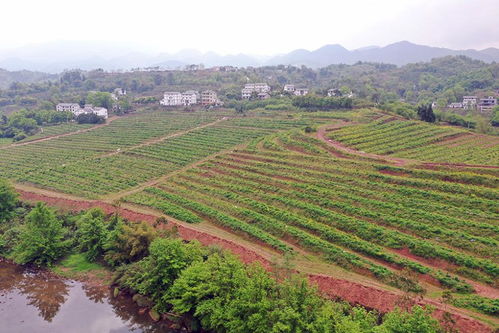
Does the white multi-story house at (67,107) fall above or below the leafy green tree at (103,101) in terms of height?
below

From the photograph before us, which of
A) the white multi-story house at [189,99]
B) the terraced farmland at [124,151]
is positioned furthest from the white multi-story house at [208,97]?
the terraced farmland at [124,151]

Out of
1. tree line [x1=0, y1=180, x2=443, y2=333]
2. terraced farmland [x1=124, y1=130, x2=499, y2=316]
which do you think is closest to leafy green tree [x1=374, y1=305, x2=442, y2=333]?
tree line [x1=0, y1=180, x2=443, y2=333]

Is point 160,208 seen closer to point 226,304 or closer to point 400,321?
point 226,304

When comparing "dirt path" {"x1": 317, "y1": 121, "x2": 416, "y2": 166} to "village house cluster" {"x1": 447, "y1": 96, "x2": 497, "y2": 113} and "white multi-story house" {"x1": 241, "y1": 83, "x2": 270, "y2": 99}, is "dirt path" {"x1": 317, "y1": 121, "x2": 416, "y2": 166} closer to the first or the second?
"white multi-story house" {"x1": 241, "y1": 83, "x2": 270, "y2": 99}

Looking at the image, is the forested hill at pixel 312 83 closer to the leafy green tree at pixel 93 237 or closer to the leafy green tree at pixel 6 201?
the leafy green tree at pixel 6 201

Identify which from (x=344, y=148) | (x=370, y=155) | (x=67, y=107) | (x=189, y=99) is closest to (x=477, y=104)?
(x=344, y=148)

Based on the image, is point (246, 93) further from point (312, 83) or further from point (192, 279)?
point (192, 279)
